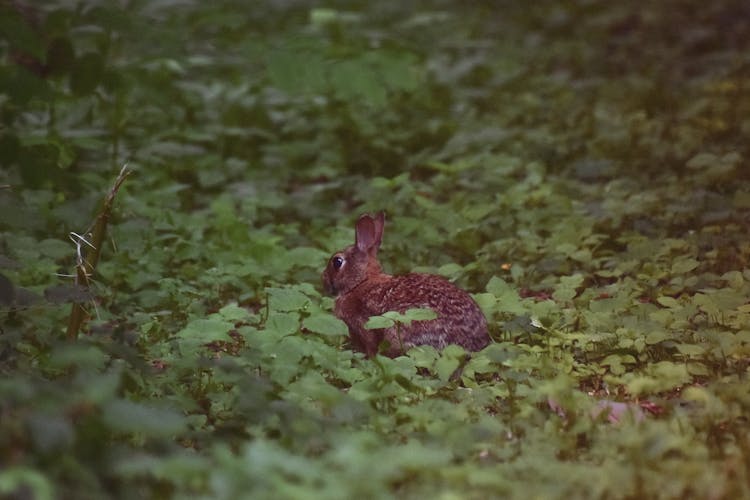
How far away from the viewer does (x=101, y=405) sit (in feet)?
11.2

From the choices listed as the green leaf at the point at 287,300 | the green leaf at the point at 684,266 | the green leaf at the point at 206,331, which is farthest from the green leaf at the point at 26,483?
the green leaf at the point at 684,266

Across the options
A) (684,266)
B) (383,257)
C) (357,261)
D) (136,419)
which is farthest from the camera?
(383,257)

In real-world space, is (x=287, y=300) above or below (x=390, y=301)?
above

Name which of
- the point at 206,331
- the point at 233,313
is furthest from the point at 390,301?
the point at 206,331

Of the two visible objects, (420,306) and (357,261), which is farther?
(357,261)

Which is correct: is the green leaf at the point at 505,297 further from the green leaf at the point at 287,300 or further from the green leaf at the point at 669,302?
the green leaf at the point at 287,300

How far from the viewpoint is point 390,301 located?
5.80 meters

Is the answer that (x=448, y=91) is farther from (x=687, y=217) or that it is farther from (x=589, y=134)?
(x=687, y=217)

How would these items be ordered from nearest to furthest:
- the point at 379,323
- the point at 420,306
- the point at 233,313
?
1. the point at 379,323
2. the point at 233,313
3. the point at 420,306

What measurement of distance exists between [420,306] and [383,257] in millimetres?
1750

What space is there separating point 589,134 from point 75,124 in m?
4.49

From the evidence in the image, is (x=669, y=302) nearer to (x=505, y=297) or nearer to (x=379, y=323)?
(x=505, y=297)

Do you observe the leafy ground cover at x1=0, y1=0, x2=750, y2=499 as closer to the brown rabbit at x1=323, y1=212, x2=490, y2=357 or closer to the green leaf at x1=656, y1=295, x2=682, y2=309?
the green leaf at x1=656, y1=295, x2=682, y2=309

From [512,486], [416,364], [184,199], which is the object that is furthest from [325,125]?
[512,486]
